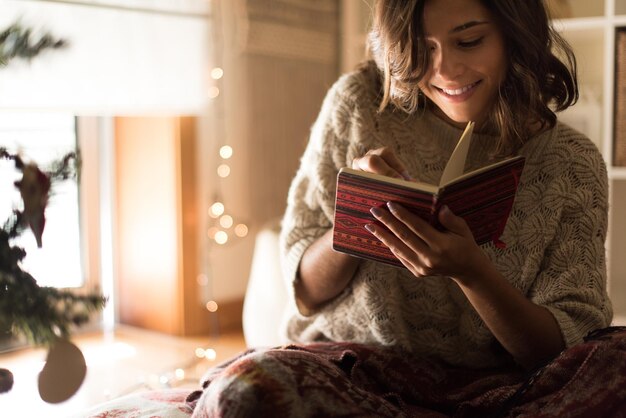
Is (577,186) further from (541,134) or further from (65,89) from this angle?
(65,89)

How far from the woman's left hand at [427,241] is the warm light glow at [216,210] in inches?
63.8

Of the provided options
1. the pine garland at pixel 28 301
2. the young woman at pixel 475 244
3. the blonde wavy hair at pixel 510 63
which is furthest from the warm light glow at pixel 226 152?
the pine garland at pixel 28 301

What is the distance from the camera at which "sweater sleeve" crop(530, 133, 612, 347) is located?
129cm

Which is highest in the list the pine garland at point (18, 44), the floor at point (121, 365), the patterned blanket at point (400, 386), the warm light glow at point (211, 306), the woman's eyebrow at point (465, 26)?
the woman's eyebrow at point (465, 26)

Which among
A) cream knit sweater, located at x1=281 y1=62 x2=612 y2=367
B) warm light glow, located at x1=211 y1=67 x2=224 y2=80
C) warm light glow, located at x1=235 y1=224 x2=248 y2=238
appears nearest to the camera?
cream knit sweater, located at x1=281 y1=62 x2=612 y2=367

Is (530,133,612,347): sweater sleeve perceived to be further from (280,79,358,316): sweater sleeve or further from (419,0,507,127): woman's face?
(280,79,358,316): sweater sleeve

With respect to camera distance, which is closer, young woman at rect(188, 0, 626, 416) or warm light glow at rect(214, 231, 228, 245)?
young woman at rect(188, 0, 626, 416)

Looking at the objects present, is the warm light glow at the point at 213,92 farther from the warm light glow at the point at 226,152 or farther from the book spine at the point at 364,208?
the book spine at the point at 364,208

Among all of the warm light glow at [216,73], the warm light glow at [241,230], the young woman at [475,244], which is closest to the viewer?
the young woman at [475,244]

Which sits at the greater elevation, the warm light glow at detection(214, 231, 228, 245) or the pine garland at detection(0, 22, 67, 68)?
the pine garland at detection(0, 22, 67, 68)


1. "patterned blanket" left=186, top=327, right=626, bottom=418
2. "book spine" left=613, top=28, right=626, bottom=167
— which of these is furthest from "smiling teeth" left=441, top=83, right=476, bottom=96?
"book spine" left=613, top=28, right=626, bottom=167

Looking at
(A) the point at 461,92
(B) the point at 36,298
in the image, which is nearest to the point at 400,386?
(A) the point at 461,92

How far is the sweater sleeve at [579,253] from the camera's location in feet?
4.24

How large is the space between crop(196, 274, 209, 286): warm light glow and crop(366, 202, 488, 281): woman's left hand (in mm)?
1615
